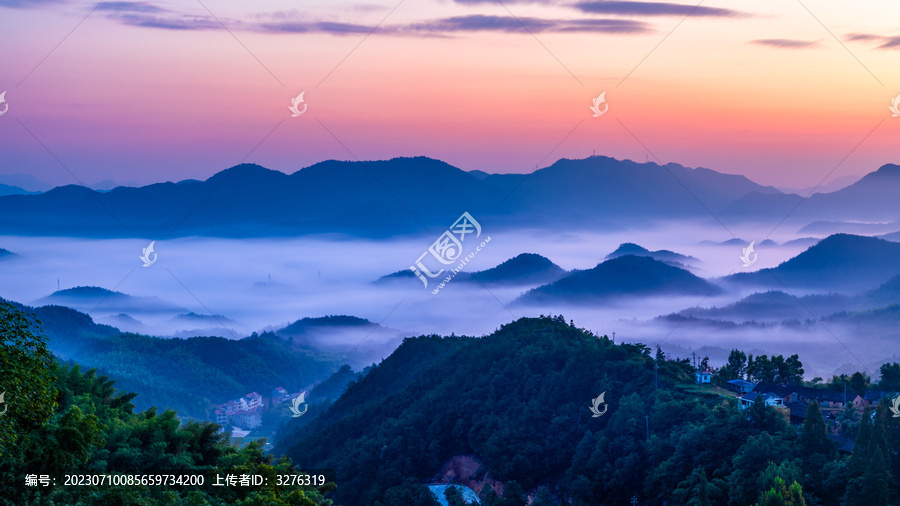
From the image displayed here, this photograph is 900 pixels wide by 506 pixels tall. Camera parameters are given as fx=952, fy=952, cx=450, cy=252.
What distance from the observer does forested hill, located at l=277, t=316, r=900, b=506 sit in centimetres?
3012

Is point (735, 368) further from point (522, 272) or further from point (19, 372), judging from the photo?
point (522, 272)

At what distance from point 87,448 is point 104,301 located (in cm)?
15867

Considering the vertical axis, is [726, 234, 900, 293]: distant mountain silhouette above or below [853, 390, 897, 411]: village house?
above

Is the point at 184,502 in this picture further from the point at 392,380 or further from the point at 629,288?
the point at 629,288

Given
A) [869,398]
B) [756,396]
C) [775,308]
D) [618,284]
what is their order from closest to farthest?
[756,396] < [869,398] < [618,284] < [775,308]

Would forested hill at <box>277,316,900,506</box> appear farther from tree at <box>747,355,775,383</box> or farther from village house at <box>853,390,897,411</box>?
village house at <box>853,390,897,411</box>

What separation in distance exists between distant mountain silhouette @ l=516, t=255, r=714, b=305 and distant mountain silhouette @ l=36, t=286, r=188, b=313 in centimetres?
7379

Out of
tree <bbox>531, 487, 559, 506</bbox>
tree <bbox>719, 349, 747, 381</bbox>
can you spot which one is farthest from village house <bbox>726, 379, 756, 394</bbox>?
tree <bbox>531, 487, 559, 506</bbox>

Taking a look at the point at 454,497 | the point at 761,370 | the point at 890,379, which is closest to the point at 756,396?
the point at 761,370

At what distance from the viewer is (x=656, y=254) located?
158625 mm

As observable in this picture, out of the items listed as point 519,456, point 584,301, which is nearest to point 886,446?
point 519,456

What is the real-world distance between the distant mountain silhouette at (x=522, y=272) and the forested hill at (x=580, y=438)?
74.9 meters

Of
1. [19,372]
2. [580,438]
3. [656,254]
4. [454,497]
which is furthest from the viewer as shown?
[656,254]

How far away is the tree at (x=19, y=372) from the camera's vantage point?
572 inches
